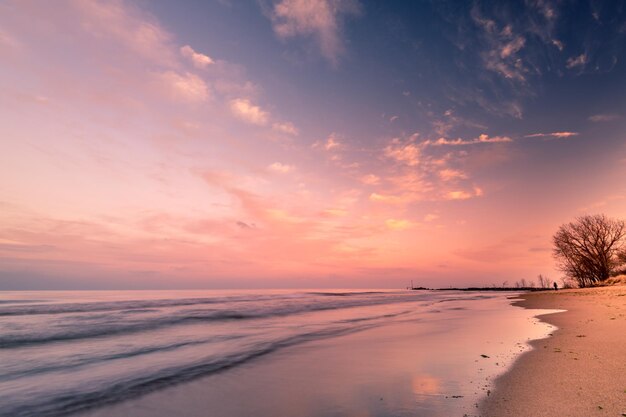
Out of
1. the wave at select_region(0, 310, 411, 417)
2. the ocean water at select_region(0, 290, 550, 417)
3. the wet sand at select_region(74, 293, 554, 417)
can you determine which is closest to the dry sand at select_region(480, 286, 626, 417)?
the wet sand at select_region(74, 293, 554, 417)

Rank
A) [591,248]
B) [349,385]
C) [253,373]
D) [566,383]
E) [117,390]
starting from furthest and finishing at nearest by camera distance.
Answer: [591,248] → [253,373] → [117,390] → [349,385] → [566,383]

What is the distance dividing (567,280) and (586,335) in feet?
290

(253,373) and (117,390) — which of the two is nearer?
(117,390)

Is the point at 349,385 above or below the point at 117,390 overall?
above

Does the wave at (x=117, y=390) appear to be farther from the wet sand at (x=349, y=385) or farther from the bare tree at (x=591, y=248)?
the bare tree at (x=591, y=248)

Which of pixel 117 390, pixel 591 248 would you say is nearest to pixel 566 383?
pixel 117 390

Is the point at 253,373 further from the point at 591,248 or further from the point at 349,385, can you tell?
the point at 591,248

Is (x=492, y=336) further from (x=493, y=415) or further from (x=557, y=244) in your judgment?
(x=557, y=244)

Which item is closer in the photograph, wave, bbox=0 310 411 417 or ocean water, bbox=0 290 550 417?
ocean water, bbox=0 290 550 417

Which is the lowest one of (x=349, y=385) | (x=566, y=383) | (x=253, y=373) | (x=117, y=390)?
(x=117, y=390)

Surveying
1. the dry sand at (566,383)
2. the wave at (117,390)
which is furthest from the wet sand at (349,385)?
the wave at (117,390)

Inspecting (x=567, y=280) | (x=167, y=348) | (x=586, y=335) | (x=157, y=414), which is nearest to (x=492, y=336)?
(x=586, y=335)

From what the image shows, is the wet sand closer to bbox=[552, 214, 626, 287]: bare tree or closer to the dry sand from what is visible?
the dry sand

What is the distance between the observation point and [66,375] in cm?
1107
